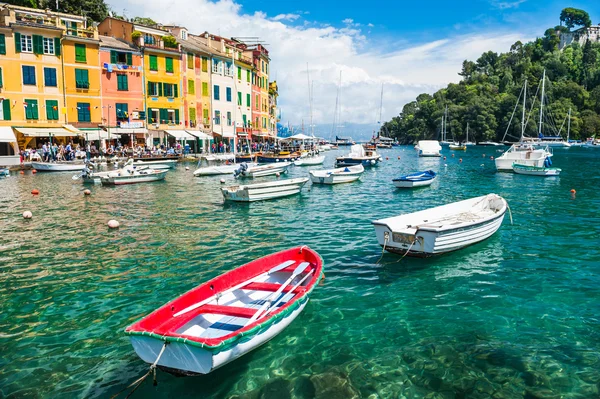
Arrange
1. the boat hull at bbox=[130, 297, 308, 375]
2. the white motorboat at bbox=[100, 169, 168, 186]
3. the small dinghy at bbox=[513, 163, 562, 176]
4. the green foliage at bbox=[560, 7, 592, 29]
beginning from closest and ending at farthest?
the boat hull at bbox=[130, 297, 308, 375] → the white motorboat at bbox=[100, 169, 168, 186] → the small dinghy at bbox=[513, 163, 562, 176] → the green foliage at bbox=[560, 7, 592, 29]

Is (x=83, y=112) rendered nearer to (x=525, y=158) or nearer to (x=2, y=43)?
(x=2, y=43)

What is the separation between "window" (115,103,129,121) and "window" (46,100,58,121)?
6526 millimetres

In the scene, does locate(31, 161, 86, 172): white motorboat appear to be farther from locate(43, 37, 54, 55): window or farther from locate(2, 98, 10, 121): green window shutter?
locate(43, 37, 54, 55): window

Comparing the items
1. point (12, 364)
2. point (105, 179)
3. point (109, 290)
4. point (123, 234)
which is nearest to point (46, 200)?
point (105, 179)

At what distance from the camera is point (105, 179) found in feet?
102

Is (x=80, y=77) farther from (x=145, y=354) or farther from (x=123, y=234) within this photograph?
(x=145, y=354)

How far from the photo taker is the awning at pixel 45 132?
139 ft

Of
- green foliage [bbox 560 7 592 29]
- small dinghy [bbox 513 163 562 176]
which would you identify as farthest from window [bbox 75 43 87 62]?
green foliage [bbox 560 7 592 29]

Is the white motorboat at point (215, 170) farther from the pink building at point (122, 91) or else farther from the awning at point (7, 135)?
the awning at point (7, 135)

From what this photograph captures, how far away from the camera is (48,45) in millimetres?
44781

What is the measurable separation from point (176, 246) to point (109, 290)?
4.21 metres

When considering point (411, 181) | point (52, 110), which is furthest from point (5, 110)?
point (411, 181)

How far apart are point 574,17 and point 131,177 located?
211 m

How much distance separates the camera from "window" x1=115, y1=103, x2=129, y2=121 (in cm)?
5057
